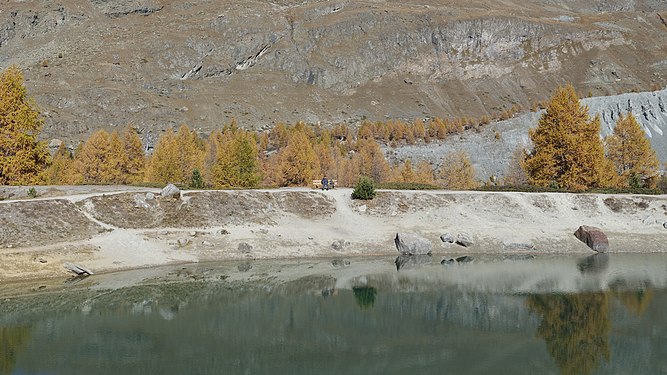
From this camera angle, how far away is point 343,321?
24.9 m

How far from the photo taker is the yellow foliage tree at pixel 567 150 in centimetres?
5672

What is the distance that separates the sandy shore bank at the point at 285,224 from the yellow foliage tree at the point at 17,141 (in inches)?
203

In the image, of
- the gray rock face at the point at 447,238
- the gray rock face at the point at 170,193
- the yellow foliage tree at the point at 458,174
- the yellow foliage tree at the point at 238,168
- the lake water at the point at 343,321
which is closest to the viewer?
the lake water at the point at 343,321

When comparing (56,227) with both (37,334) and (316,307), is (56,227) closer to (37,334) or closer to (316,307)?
(37,334)

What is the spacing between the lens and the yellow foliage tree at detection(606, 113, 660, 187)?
6875 centimetres

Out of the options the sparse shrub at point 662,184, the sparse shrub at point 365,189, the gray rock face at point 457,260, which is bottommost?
the gray rock face at point 457,260

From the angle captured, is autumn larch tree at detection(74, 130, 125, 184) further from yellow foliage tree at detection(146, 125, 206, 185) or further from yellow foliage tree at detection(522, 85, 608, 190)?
yellow foliage tree at detection(522, 85, 608, 190)

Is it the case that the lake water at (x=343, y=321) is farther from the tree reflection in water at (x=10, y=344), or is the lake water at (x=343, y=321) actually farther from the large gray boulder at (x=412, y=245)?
the large gray boulder at (x=412, y=245)

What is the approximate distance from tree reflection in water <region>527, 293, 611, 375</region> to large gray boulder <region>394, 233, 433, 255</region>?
13.7 metres

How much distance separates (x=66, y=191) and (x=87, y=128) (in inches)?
4197

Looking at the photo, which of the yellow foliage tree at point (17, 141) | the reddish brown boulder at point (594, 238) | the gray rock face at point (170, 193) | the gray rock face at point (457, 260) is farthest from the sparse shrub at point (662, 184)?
the yellow foliage tree at point (17, 141)

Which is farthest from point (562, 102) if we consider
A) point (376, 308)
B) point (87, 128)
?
point (87, 128)

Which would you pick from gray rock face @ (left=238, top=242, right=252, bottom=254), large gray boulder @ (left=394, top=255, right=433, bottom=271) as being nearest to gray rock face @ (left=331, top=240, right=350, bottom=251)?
large gray boulder @ (left=394, top=255, right=433, bottom=271)

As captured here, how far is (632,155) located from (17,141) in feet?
230
